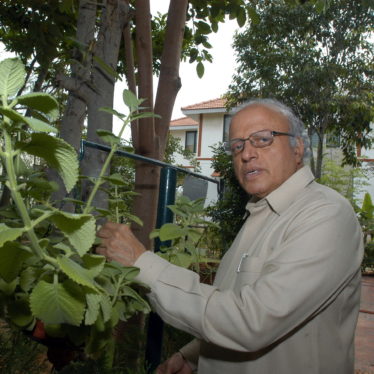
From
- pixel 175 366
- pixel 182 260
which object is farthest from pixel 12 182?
pixel 175 366

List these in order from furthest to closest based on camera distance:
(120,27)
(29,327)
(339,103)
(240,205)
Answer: (339,103), (240,205), (120,27), (29,327)

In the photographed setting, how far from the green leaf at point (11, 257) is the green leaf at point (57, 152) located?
114mm

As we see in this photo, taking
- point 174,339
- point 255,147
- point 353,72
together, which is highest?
point 353,72

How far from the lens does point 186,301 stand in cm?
128

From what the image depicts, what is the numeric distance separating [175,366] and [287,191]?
0.88 m

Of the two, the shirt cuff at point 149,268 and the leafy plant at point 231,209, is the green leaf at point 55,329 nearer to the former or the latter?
the shirt cuff at point 149,268

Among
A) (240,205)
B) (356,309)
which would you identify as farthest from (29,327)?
(240,205)

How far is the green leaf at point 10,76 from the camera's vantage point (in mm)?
588

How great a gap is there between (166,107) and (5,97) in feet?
8.55

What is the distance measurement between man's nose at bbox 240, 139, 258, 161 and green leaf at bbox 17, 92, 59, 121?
1.16m

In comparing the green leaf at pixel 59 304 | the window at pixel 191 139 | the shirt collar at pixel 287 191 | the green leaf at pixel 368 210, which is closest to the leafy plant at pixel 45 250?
the green leaf at pixel 59 304

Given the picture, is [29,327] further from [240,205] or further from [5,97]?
[240,205]

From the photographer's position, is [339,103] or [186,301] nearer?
[186,301]

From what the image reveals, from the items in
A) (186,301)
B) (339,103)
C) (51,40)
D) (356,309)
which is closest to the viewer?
(186,301)
